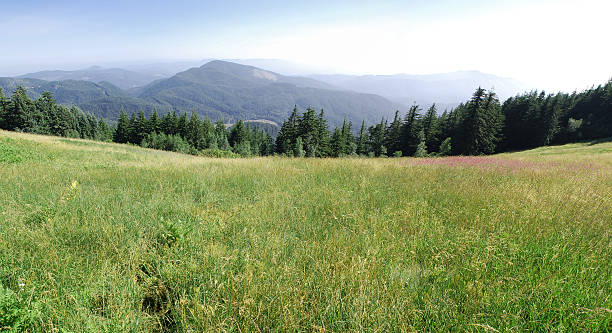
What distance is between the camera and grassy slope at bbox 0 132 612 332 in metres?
1.93

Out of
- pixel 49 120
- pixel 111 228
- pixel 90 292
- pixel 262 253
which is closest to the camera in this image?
pixel 90 292

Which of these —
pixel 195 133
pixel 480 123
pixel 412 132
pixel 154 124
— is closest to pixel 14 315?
pixel 480 123

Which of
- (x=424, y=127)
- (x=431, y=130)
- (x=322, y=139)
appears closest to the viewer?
(x=431, y=130)

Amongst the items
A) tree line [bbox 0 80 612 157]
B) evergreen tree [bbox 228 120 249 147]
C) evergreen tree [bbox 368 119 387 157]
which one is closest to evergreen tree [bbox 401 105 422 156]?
tree line [bbox 0 80 612 157]

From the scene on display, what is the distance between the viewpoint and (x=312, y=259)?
2.56m

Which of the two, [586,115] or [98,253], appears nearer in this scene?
[98,253]

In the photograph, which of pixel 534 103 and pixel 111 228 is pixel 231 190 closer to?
pixel 111 228

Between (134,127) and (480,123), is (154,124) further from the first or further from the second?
(480,123)

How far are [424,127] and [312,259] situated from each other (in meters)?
60.9

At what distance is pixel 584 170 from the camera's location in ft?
23.6

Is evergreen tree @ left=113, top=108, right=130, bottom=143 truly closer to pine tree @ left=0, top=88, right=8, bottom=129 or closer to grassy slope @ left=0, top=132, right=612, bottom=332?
pine tree @ left=0, top=88, right=8, bottom=129

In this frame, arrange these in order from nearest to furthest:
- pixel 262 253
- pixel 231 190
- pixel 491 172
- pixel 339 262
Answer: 1. pixel 339 262
2. pixel 262 253
3. pixel 231 190
4. pixel 491 172

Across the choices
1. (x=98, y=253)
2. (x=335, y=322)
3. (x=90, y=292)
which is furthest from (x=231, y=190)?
(x=335, y=322)

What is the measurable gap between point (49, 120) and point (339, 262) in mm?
100412
